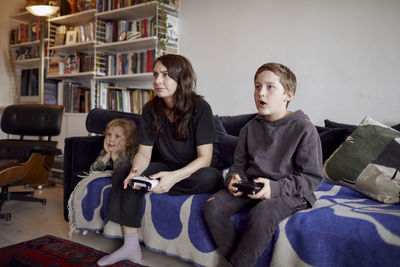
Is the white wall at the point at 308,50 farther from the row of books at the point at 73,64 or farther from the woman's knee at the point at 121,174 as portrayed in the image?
the woman's knee at the point at 121,174

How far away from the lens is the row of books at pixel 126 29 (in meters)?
3.10

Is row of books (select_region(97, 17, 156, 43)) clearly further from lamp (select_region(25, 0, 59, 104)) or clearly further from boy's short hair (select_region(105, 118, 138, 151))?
boy's short hair (select_region(105, 118, 138, 151))

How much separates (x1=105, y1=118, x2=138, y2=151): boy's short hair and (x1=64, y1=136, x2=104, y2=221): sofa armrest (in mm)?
158

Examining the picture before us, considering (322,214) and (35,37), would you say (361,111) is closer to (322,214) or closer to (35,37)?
(322,214)

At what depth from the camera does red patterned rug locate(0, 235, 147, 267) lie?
1475 millimetres

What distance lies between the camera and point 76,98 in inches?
147

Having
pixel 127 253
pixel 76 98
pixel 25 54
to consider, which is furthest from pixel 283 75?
pixel 25 54

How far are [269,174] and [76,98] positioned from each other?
3017 millimetres

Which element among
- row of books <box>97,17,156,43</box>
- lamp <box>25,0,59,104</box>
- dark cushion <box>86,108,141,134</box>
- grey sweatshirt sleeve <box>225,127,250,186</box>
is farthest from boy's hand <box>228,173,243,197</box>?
lamp <box>25,0,59,104</box>

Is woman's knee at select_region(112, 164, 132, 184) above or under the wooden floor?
above

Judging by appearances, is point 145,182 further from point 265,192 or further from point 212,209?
point 265,192

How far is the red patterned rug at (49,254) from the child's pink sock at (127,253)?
0.10ft

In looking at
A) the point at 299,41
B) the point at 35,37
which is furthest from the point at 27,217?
the point at 35,37

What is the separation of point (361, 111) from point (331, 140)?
1.95 ft
